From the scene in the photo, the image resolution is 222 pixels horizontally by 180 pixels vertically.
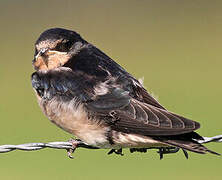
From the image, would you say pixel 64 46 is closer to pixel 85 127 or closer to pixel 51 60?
pixel 51 60

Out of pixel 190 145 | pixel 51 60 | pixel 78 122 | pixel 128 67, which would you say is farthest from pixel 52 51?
pixel 128 67

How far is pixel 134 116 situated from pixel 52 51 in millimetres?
983

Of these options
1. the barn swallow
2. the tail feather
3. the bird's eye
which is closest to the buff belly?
the barn swallow

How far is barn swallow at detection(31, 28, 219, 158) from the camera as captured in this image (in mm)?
4523

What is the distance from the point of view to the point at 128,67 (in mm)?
12633

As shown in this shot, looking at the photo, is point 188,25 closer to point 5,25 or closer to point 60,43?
point 5,25

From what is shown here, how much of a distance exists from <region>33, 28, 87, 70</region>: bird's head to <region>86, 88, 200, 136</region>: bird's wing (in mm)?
584

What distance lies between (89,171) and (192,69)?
519 centimetres

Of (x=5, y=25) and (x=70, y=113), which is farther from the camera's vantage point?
(x=5, y=25)

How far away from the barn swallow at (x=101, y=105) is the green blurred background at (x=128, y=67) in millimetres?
2265

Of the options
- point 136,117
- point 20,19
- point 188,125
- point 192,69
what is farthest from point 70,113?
point 20,19

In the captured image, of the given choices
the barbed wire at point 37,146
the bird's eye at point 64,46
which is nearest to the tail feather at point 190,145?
the barbed wire at point 37,146

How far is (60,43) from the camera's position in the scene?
5355mm

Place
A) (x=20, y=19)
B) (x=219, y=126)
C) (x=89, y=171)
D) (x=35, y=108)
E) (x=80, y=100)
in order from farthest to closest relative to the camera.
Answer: (x=20, y=19)
(x=35, y=108)
(x=219, y=126)
(x=89, y=171)
(x=80, y=100)
